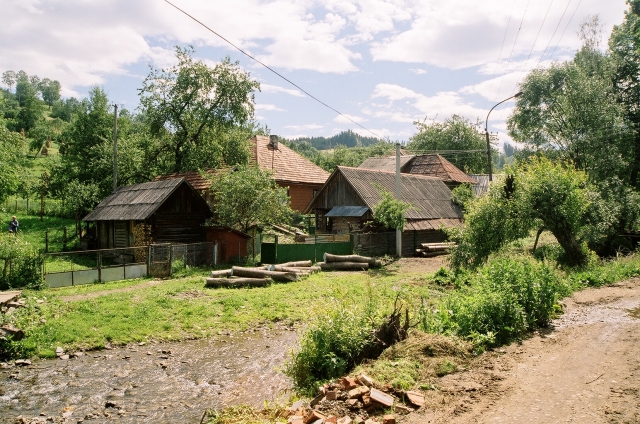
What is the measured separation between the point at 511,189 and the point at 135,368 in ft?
52.2

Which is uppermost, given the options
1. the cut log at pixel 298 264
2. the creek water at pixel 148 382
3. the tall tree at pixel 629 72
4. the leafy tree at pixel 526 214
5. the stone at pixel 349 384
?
the tall tree at pixel 629 72

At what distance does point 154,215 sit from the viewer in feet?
73.6

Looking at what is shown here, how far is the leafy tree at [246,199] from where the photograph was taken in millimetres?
22078

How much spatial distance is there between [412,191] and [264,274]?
17.9 metres

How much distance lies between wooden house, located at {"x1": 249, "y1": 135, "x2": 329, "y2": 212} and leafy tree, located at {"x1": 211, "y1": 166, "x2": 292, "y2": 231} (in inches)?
433

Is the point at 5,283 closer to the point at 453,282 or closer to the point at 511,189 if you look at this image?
the point at 453,282

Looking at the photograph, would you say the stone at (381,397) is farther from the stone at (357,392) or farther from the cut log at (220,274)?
the cut log at (220,274)

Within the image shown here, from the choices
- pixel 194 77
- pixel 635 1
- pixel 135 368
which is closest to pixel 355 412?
pixel 135 368

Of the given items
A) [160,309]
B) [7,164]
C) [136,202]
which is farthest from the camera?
[7,164]

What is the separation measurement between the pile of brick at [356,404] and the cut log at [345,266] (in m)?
14.6

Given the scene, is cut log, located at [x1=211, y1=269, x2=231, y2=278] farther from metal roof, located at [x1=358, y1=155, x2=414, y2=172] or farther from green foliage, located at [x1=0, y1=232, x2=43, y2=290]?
metal roof, located at [x1=358, y1=155, x2=414, y2=172]

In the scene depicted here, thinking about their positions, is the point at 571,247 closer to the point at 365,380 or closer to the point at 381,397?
the point at 365,380

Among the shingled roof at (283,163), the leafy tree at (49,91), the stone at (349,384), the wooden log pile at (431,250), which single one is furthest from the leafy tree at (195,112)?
the leafy tree at (49,91)

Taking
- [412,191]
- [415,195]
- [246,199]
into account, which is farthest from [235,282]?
[412,191]
